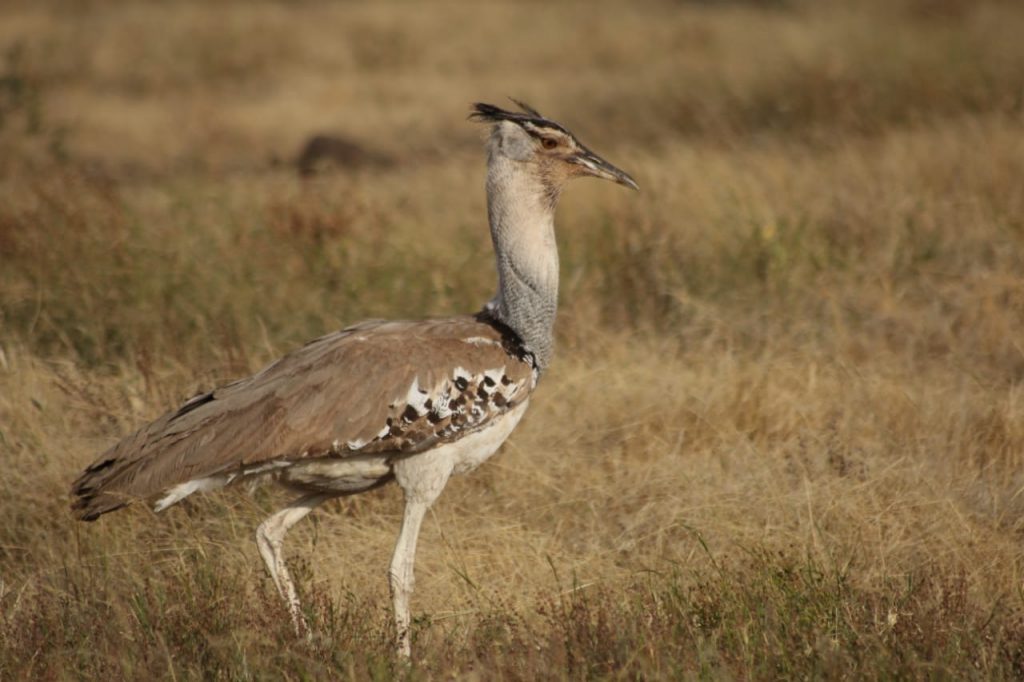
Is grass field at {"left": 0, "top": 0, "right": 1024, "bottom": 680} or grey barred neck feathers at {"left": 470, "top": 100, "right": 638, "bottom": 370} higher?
grey barred neck feathers at {"left": 470, "top": 100, "right": 638, "bottom": 370}

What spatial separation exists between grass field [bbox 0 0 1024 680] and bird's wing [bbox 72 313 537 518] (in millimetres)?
309

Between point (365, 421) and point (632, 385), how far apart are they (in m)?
1.58

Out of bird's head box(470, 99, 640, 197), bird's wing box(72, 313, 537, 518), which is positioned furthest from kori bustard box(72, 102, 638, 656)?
bird's head box(470, 99, 640, 197)

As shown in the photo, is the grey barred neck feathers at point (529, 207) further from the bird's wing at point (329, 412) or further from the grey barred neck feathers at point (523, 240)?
the bird's wing at point (329, 412)

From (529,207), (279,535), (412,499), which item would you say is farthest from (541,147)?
(279,535)

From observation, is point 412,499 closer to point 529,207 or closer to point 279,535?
point 279,535

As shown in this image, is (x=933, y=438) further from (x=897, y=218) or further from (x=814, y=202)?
(x=814, y=202)

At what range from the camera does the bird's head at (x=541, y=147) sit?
12.6 ft

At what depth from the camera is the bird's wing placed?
11.3 feet

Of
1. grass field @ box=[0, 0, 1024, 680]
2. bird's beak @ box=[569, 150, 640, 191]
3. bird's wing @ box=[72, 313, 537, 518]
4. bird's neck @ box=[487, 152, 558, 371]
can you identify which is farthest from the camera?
bird's beak @ box=[569, 150, 640, 191]

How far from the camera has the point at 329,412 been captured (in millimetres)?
3477

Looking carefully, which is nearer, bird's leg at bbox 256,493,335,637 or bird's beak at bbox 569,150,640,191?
bird's leg at bbox 256,493,335,637

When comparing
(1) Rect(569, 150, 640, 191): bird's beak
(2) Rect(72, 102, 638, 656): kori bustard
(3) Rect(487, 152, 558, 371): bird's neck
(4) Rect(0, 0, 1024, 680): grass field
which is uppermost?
(1) Rect(569, 150, 640, 191): bird's beak

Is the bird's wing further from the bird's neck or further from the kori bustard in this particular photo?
the bird's neck
